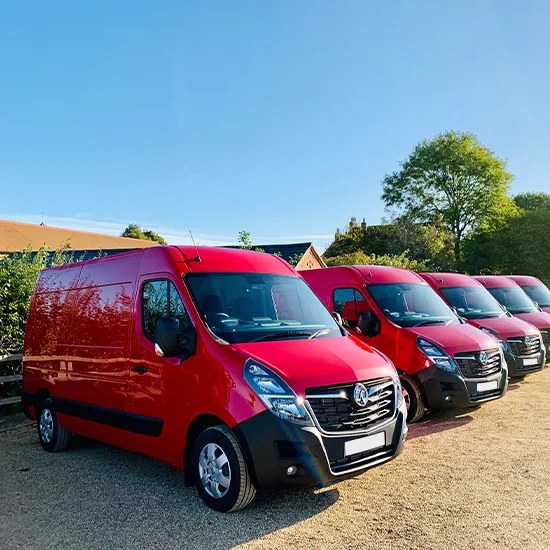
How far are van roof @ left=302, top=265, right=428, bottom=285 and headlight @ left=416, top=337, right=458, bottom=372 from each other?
146 cm

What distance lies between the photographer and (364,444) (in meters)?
4.55

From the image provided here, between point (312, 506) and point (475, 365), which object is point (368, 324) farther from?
point (312, 506)

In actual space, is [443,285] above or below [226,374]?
above

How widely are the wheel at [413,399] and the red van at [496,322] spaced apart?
3269 mm

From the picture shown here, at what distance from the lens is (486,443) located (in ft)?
21.5

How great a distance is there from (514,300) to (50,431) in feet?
37.1

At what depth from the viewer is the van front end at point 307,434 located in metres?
4.24

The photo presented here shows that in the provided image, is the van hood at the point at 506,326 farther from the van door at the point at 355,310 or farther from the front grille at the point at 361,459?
the front grille at the point at 361,459

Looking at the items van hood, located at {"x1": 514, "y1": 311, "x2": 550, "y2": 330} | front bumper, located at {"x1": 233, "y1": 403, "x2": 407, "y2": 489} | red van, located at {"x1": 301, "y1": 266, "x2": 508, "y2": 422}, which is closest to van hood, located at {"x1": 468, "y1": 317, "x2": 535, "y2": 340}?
van hood, located at {"x1": 514, "y1": 311, "x2": 550, "y2": 330}

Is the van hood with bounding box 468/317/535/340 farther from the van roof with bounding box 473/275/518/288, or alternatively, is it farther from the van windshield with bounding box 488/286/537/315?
the van roof with bounding box 473/275/518/288

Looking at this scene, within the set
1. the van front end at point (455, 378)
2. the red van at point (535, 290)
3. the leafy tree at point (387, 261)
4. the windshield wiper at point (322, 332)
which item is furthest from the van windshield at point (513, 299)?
the windshield wiper at point (322, 332)

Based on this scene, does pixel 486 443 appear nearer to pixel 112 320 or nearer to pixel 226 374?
pixel 226 374

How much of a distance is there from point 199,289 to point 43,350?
345 centimetres

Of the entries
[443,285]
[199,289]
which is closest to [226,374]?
[199,289]
